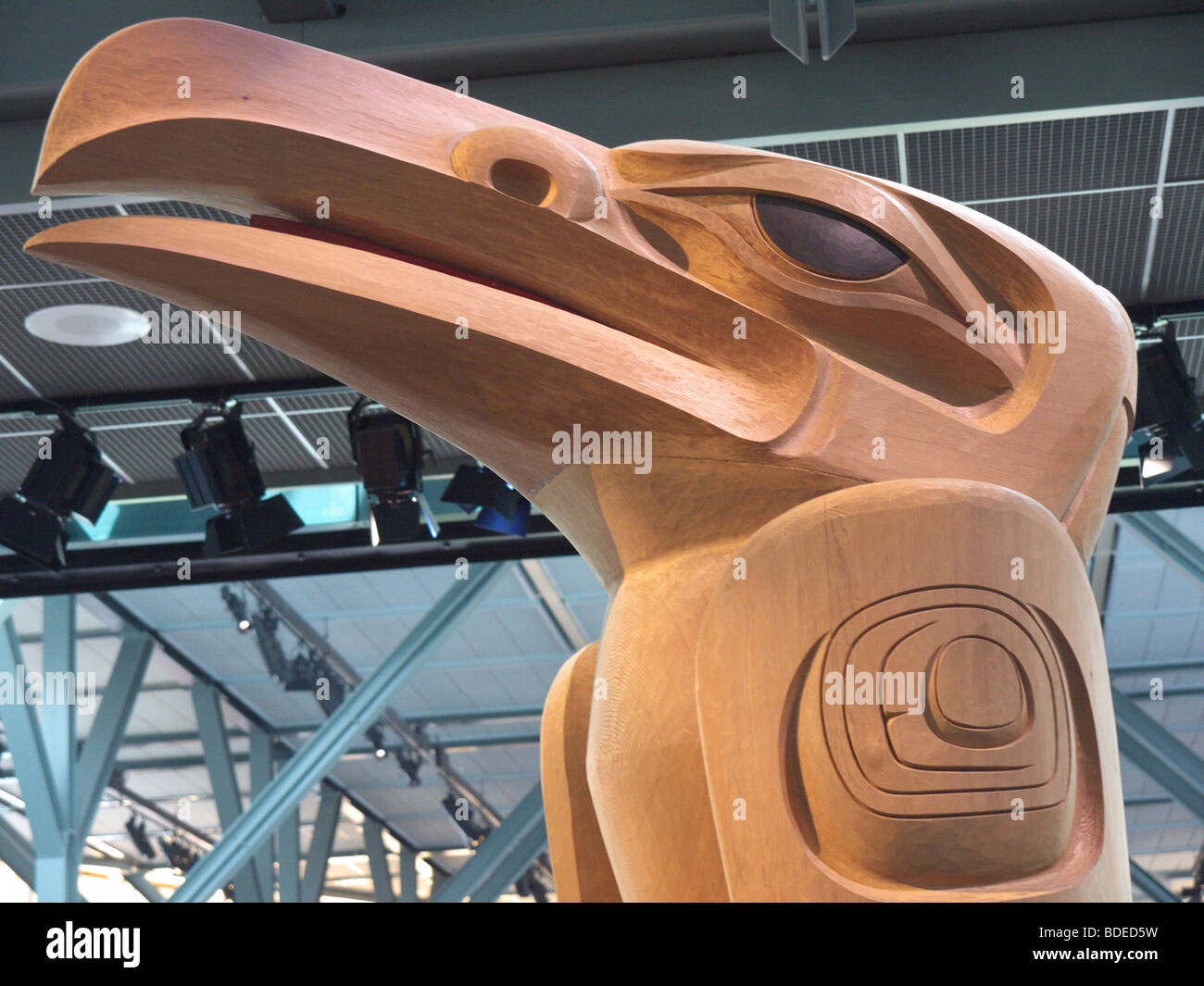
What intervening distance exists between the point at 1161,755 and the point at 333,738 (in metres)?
6.90

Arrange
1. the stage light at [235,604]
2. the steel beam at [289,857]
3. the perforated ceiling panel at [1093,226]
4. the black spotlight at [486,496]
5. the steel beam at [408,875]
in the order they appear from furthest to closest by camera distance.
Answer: the steel beam at [408,875], the steel beam at [289,857], the stage light at [235,604], the black spotlight at [486,496], the perforated ceiling panel at [1093,226]

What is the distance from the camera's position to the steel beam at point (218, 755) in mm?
13547

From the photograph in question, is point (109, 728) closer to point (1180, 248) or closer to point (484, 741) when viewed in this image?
point (484, 741)

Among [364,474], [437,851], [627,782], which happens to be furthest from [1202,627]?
[627,782]

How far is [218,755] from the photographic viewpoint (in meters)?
13.9

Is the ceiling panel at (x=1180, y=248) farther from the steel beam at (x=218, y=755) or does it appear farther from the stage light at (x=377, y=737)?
the steel beam at (x=218, y=755)

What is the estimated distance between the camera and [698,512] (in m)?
1.83

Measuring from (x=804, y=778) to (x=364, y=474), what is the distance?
514 centimetres

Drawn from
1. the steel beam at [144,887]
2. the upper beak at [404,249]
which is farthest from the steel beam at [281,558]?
the steel beam at [144,887]

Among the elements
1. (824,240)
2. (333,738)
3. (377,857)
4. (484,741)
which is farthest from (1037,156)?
(377,857)

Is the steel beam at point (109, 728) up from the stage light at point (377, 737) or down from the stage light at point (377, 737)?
up

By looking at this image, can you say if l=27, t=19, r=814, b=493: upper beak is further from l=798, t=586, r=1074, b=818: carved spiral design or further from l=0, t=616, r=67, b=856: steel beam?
l=0, t=616, r=67, b=856: steel beam

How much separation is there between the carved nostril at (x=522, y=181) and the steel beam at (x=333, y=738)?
730 centimetres
